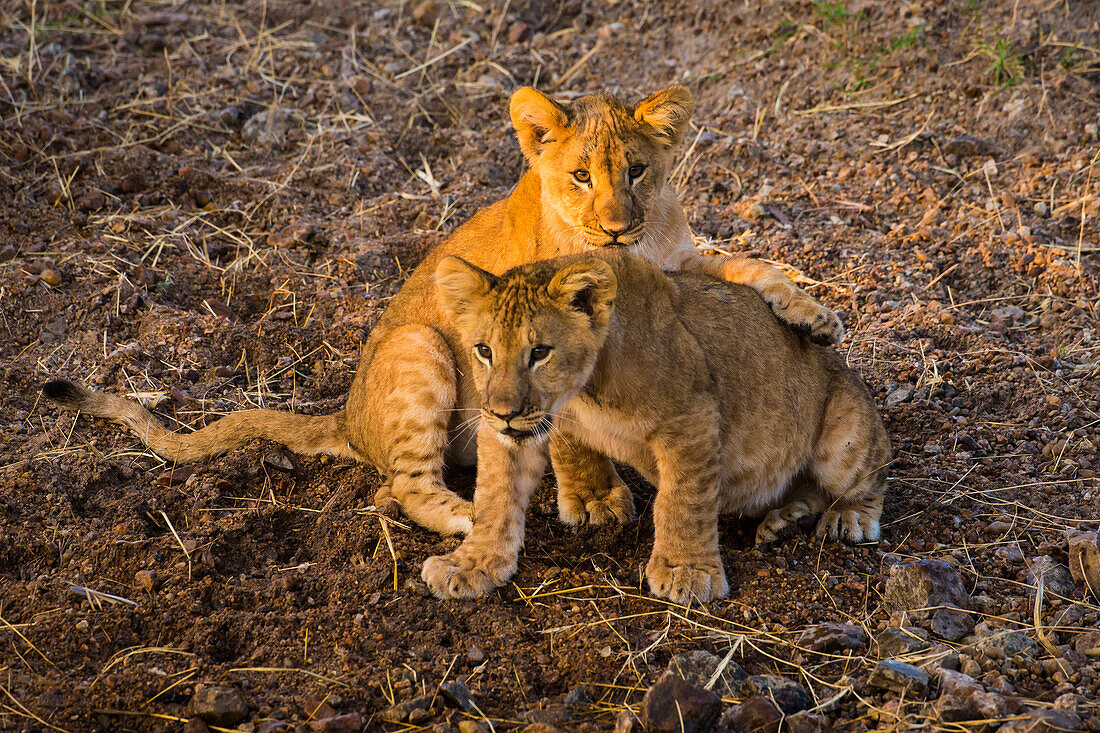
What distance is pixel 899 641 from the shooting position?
3941 millimetres

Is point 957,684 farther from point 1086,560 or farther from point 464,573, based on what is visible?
point 464,573

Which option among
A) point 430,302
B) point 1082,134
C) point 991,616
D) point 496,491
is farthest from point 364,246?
point 1082,134

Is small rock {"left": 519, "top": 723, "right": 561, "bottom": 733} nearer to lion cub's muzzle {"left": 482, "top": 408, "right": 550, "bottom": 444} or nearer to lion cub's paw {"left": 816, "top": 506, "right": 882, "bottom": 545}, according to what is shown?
lion cub's muzzle {"left": 482, "top": 408, "right": 550, "bottom": 444}

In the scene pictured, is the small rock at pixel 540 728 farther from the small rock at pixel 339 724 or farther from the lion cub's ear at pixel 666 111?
the lion cub's ear at pixel 666 111

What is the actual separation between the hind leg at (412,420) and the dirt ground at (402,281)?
206mm

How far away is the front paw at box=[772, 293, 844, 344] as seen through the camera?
5.05m

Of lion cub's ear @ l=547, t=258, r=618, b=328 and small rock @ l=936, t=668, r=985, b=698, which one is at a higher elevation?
lion cub's ear @ l=547, t=258, r=618, b=328

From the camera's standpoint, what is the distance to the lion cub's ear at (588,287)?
397 centimetres

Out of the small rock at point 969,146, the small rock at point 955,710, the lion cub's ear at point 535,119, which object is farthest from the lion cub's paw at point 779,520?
the small rock at point 969,146

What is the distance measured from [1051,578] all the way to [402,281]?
434cm

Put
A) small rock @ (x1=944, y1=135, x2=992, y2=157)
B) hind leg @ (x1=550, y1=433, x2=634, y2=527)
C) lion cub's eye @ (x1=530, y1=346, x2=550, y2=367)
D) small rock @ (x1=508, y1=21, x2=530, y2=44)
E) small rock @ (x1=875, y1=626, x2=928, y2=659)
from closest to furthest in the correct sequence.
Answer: small rock @ (x1=875, y1=626, x2=928, y2=659), lion cub's eye @ (x1=530, y1=346, x2=550, y2=367), hind leg @ (x1=550, y1=433, x2=634, y2=527), small rock @ (x1=944, y1=135, x2=992, y2=157), small rock @ (x1=508, y1=21, x2=530, y2=44)

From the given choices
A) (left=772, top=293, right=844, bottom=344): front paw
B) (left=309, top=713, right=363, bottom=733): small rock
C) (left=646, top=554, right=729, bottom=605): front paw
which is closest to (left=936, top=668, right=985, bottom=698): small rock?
(left=646, top=554, right=729, bottom=605): front paw

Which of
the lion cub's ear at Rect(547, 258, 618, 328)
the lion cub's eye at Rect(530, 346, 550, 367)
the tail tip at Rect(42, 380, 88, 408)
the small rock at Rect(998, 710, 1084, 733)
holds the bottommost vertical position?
the tail tip at Rect(42, 380, 88, 408)

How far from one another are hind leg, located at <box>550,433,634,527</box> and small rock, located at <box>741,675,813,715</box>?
134 cm
